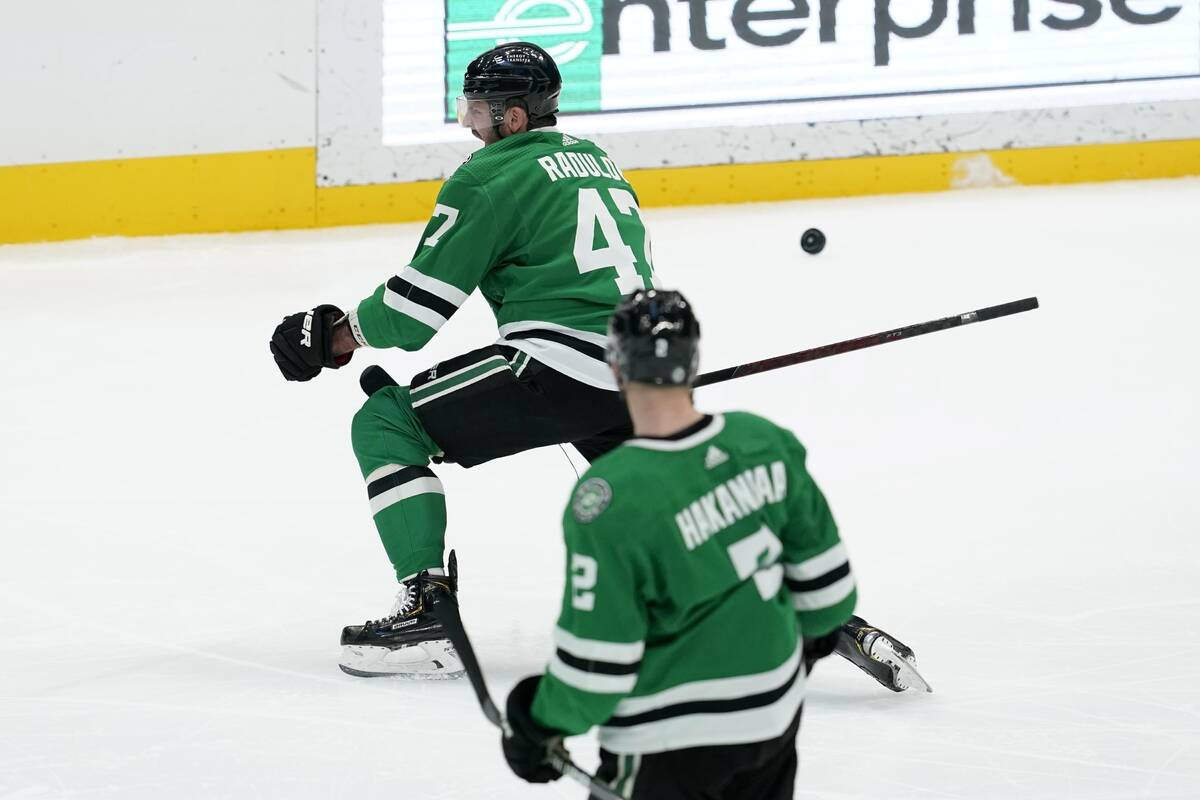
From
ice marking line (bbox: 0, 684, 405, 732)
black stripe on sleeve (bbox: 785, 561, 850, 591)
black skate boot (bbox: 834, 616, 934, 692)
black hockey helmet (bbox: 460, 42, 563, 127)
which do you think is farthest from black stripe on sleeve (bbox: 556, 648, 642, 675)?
black hockey helmet (bbox: 460, 42, 563, 127)

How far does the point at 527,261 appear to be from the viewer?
91.9 inches

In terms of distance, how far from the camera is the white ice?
2004 mm

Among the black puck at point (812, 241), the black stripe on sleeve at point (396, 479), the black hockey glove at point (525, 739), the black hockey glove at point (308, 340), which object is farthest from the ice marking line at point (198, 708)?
the black puck at point (812, 241)

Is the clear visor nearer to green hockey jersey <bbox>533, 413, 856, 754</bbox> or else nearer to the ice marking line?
the ice marking line

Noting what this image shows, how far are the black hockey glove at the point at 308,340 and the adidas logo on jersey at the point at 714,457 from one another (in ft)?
4.29

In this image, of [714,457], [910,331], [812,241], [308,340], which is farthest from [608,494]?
[812,241]

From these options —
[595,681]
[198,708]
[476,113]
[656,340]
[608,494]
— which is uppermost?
[476,113]

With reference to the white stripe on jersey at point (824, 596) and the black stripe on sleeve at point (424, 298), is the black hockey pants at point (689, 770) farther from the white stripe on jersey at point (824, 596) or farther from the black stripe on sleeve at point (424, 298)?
the black stripe on sleeve at point (424, 298)

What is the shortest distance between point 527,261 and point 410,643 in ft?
2.15

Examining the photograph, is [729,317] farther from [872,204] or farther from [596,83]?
[596,83]

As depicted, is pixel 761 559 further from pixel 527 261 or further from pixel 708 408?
pixel 708 408

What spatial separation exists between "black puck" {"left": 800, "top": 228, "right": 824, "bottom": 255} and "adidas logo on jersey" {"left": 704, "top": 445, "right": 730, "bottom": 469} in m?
4.09

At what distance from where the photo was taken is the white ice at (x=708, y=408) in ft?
6.57

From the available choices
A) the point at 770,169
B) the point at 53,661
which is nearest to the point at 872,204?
the point at 770,169
